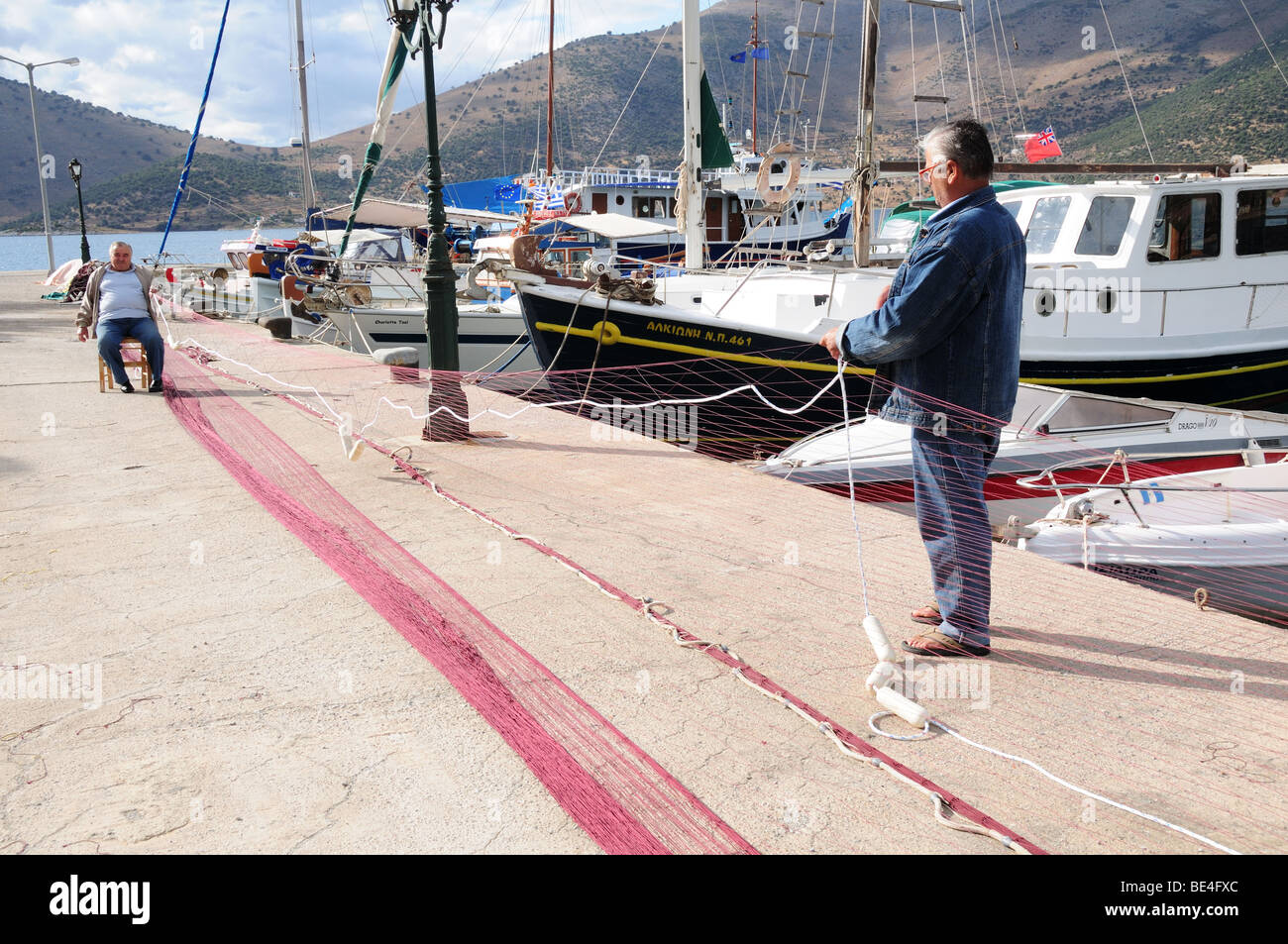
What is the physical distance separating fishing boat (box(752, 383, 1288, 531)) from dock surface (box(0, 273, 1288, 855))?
5.05 feet

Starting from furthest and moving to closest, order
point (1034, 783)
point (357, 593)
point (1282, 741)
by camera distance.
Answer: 1. point (357, 593)
2. point (1282, 741)
3. point (1034, 783)

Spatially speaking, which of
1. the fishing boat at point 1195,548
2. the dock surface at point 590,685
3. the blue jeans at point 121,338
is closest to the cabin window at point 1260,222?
the fishing boat at point 1195,548

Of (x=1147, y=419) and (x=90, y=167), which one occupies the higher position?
(x=90, y=167)

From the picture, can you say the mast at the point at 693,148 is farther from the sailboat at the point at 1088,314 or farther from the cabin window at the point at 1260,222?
the cabin window at the point at 1260,222

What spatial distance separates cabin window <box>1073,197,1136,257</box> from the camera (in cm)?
939

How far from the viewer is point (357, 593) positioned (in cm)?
388

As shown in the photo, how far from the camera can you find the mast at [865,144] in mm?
10297

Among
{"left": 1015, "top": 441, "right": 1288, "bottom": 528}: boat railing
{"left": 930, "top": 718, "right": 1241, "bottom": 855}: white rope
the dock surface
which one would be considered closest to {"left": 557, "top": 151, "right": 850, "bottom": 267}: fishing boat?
{"left": 1015, "top": 441, "right": 1288, "bottom": 528}: boat railing

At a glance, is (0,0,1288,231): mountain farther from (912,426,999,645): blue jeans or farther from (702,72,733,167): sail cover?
(912,426,999,645): blue jeans

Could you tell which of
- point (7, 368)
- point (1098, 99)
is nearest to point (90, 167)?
point (1098, 99)

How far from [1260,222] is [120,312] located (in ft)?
39.5

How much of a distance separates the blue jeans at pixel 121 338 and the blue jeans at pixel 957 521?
8648mm

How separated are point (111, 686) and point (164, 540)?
1810 millimetres
